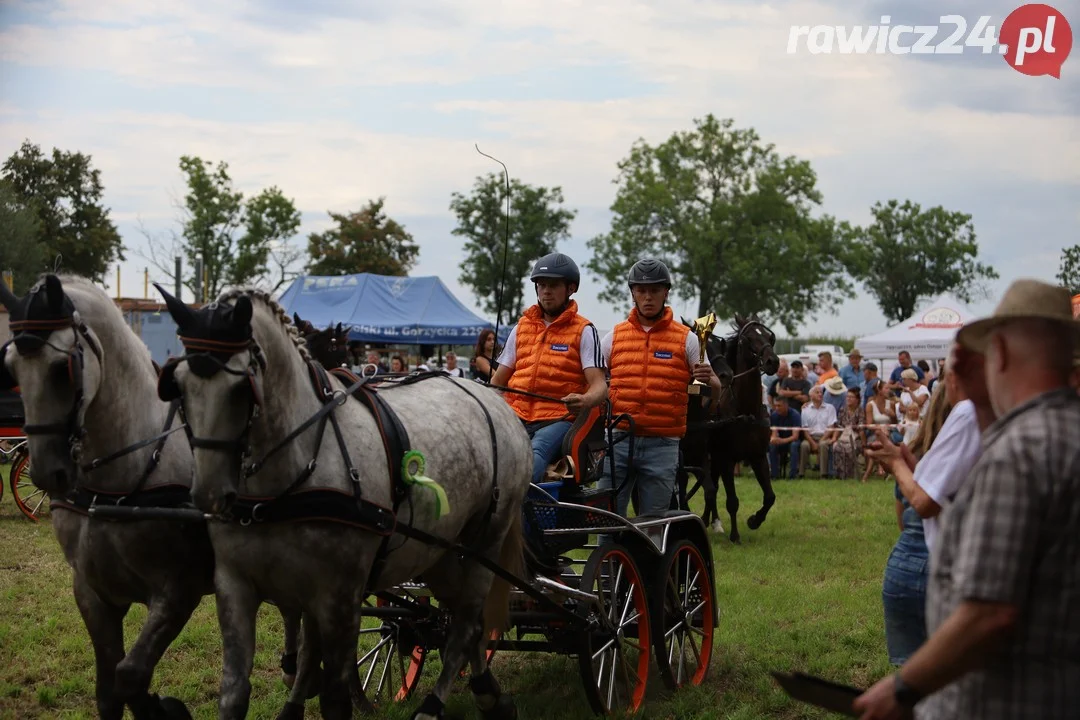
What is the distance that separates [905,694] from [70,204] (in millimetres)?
39209

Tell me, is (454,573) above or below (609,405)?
below

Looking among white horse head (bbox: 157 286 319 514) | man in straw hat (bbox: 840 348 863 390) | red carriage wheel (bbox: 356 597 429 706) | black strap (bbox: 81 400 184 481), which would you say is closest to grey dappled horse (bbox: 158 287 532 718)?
white horse head (bbox: 157 286 319 514)

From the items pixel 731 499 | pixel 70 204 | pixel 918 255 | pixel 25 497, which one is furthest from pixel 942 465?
pixel 918 255

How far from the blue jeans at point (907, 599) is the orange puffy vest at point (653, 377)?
8.78ft

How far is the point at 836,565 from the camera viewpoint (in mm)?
9734

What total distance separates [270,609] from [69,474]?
422cm

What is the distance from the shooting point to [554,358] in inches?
244

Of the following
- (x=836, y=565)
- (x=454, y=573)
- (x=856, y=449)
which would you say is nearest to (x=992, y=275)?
(x=856, y=449)

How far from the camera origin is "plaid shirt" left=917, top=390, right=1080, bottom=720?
2002 millimetres

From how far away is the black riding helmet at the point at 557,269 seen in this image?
6137 mm

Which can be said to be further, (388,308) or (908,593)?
(388,308)

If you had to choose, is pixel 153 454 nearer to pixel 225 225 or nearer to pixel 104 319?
pixel 104 319

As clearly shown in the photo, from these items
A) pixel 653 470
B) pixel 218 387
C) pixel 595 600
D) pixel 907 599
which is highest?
pixel 218 387

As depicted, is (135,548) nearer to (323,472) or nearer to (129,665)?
(129,665)
